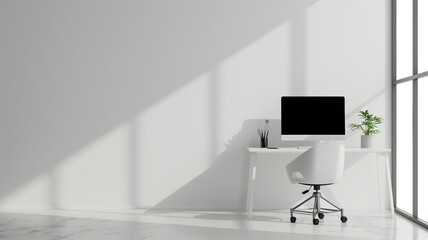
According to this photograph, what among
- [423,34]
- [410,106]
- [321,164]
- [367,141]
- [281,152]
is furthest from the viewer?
[367,141]

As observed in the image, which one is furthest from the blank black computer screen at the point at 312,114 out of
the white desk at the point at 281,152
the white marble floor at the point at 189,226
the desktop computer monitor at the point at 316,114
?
the white marble floor at the point at 189,226

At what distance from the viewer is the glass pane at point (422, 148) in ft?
16.5

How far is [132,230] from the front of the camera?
4.75 metres

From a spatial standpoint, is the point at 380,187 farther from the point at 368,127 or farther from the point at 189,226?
the point at 189,226

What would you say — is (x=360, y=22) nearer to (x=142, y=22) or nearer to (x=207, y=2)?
(x=207, y=2)

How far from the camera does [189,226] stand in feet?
16.3

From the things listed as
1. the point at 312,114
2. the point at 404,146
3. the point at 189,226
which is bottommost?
the point at 189,226

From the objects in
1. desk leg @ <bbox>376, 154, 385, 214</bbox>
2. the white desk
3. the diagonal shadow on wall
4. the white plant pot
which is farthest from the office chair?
the diagonal shadow on wall

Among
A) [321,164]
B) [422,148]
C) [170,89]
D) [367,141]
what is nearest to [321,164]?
[321,164]

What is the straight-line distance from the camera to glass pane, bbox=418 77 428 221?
5031mm

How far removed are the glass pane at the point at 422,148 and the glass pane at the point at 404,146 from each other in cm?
27

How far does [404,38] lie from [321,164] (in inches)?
74.6

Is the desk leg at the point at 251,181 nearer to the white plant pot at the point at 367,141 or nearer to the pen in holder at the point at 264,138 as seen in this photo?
the pen in holder at the point at 264,138

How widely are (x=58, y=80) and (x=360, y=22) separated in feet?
11.7
